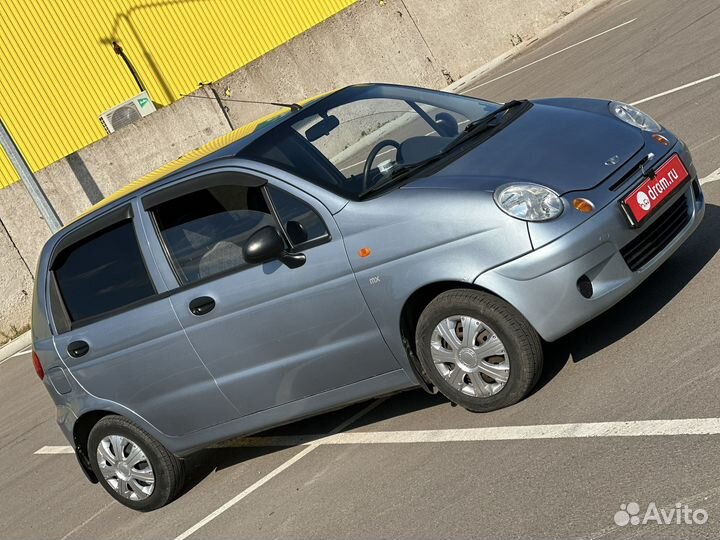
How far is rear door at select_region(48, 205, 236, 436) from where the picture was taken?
643 cm

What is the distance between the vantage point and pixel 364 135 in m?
6.38

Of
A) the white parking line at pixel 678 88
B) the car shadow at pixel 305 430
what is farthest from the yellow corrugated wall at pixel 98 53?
the car shadow at pixel 305 430

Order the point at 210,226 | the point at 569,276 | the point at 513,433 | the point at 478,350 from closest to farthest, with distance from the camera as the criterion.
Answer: the point at 569,276 < the point at 513,433 < the point at 478,350 < the point at 210,226

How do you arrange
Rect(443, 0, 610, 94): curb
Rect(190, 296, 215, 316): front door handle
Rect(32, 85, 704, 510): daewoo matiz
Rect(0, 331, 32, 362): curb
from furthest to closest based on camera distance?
Rect(443, 0, 610, 94): curb → Rect(0, 331, 32, 362): curb → Rect(190, 296, 215, 316): front door handle → Rect(32, 85, 704, 510): daewoo matiz

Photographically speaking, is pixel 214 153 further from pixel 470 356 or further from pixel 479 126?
pixel 470 356

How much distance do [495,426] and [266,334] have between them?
1432mm

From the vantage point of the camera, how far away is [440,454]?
18.3 ft

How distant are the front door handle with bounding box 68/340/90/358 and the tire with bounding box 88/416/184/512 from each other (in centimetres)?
47

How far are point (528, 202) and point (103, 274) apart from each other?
297 cm

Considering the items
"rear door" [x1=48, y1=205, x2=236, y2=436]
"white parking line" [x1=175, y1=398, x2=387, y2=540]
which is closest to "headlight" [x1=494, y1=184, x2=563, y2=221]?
"white parking line" [x1=175, y1=398, x2=387, y2=540]

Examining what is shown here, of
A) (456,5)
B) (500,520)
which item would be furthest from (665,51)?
(500,520)

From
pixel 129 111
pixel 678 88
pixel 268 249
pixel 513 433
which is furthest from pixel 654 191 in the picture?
pixel 129 111

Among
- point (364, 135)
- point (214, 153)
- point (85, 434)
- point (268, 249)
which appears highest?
point (214, 153)

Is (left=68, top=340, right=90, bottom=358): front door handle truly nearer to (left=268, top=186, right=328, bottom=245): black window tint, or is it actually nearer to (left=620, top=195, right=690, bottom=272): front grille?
(left=268, top=186, right=328, bottom=245): black window tint
